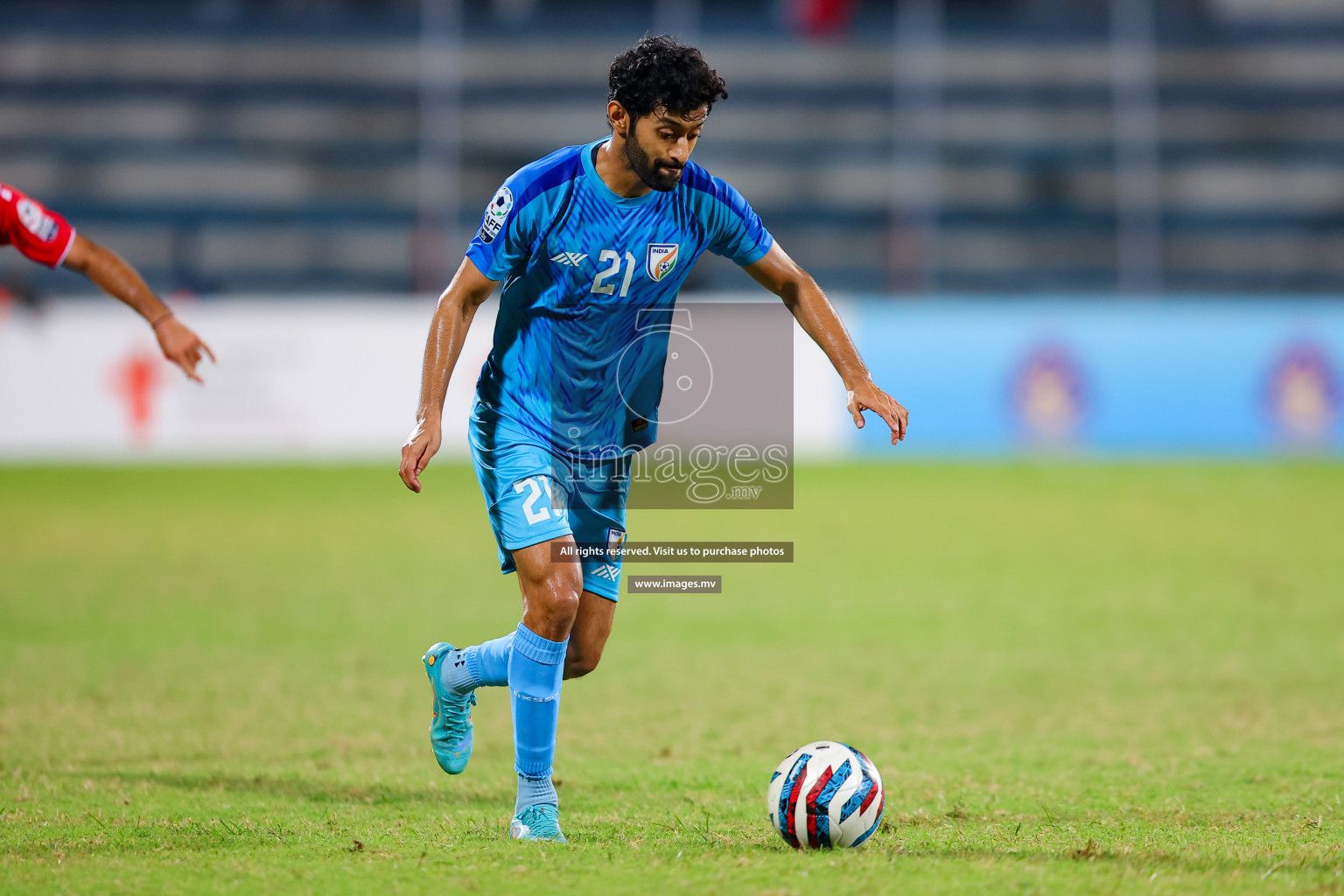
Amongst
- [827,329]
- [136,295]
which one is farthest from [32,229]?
[827,329]

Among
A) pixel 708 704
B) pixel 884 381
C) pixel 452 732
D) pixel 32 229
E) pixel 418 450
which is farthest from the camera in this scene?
Result: pixel 884 381

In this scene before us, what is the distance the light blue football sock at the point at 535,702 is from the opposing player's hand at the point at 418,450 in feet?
2.12

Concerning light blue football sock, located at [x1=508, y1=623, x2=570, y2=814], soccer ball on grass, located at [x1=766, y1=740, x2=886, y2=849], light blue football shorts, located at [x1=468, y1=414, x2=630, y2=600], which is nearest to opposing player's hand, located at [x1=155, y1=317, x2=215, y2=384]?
light blue football shorts, located at [x1=468, y1=414, x2=630, y2=600]

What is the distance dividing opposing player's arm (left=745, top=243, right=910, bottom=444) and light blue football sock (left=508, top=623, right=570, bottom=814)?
123 centimetres

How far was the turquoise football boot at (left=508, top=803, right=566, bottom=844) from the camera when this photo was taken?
4.19 meters

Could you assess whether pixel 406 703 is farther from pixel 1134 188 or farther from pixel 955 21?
pixel 955 21

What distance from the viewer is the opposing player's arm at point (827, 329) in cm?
443

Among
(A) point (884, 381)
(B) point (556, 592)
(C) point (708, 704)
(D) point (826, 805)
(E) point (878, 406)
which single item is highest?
(A) point (884, 381)

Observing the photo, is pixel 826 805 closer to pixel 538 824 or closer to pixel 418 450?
pixel 538 824

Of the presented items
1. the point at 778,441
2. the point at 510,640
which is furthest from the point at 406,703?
the point at 778,441

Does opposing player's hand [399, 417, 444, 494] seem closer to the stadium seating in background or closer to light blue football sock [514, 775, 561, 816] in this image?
light blue football sock [514, 775, 561, 816]

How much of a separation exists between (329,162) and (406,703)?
62.8 ft

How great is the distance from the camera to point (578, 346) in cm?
459

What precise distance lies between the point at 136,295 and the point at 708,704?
3132 millimetres
